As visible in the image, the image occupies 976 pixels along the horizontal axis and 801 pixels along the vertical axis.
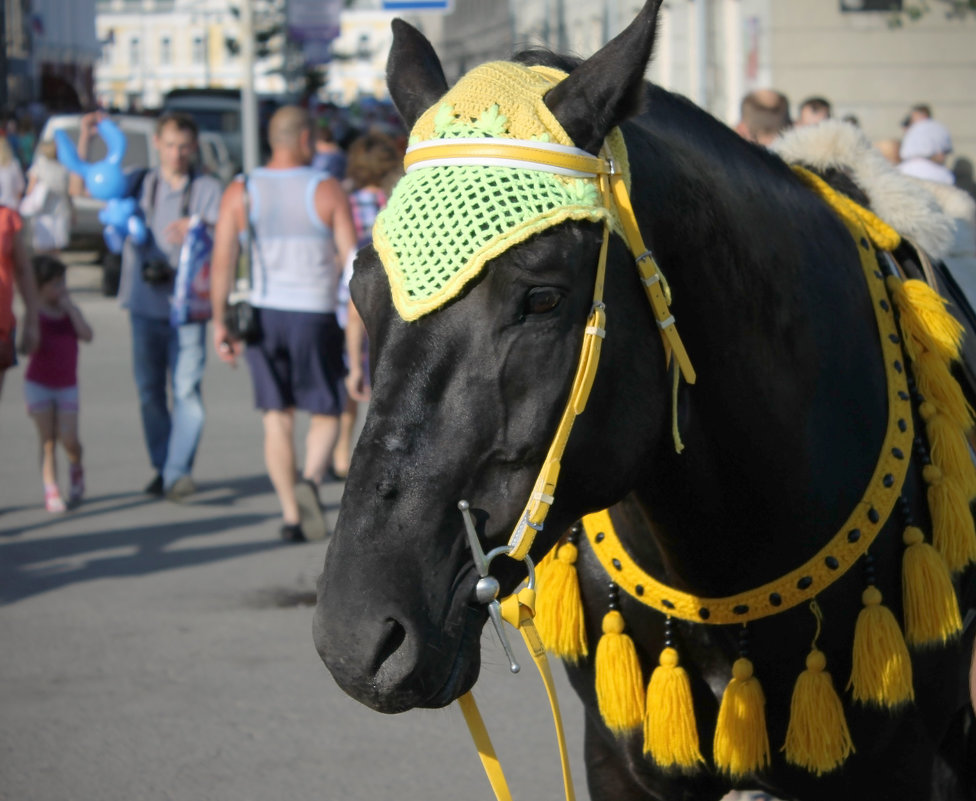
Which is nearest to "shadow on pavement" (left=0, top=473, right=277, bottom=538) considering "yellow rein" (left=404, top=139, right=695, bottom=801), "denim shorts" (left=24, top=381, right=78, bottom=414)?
"denim shorts" (left=24, top=381, right=78, bottom=414)

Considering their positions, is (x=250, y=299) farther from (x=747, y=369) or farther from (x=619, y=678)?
(x=747, y=369)

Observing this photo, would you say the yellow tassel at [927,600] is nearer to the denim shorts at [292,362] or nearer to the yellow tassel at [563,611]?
the yellow tassel at [563,611]

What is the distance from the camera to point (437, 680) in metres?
1.87

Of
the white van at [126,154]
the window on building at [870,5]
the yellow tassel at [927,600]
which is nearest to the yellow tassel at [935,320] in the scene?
the yellow tassel at [927,600]

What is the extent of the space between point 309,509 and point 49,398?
1934 mm

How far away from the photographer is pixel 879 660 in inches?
96.8

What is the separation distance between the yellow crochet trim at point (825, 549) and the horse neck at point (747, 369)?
22 mm

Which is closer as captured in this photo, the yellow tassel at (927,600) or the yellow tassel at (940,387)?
the yellow tassel at (927,600)

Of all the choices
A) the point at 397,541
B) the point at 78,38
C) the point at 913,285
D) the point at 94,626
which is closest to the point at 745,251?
the point at 913,285

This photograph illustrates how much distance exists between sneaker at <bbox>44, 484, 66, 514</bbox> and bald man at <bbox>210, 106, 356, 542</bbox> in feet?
4.82

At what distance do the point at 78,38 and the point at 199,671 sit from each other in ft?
184

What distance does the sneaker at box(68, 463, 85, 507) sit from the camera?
8039 millimetres

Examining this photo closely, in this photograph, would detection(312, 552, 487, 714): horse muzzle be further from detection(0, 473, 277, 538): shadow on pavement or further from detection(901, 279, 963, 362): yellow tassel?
detection(0, 473, 277, 538): shadow on pavement

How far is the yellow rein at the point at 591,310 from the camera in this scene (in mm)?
1956
